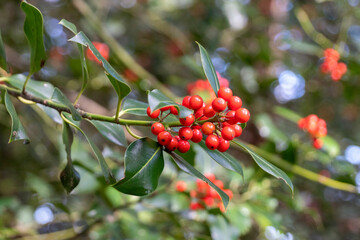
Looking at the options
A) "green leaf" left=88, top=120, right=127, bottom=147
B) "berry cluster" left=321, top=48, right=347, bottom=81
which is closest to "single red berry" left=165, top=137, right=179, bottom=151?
"green leaf" left=88, top=120, right=127, bottom=147

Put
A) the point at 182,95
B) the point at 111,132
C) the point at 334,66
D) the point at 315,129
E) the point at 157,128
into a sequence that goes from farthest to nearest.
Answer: the point at 182,95
the point at 334,66
the point at 315,129
the point at 111,132
the point at 157,128

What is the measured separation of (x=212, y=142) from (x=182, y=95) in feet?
8.25

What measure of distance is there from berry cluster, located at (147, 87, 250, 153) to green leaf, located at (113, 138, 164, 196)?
4 centimetres

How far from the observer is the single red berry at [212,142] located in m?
0.89

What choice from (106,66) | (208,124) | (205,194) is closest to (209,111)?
(208,124)

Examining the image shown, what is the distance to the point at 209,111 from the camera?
0.89 m

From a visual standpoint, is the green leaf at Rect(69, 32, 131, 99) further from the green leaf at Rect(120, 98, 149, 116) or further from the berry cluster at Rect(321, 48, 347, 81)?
the berry cluster at Rect(321, 48, 347, 81)

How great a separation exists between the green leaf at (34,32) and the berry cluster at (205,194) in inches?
39.1

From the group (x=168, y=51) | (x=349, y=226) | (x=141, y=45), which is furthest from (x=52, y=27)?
(x=349, y=226)

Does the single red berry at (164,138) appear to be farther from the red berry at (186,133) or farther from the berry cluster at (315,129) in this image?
the berry cluster at (315,129)

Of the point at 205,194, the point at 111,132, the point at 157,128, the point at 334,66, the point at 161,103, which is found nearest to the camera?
the point at 161,103

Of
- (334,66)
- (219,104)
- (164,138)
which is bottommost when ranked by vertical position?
(334,66)

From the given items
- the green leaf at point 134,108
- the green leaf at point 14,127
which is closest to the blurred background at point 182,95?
the green leaf at point 134,108

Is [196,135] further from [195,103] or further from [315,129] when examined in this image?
[315,129]
